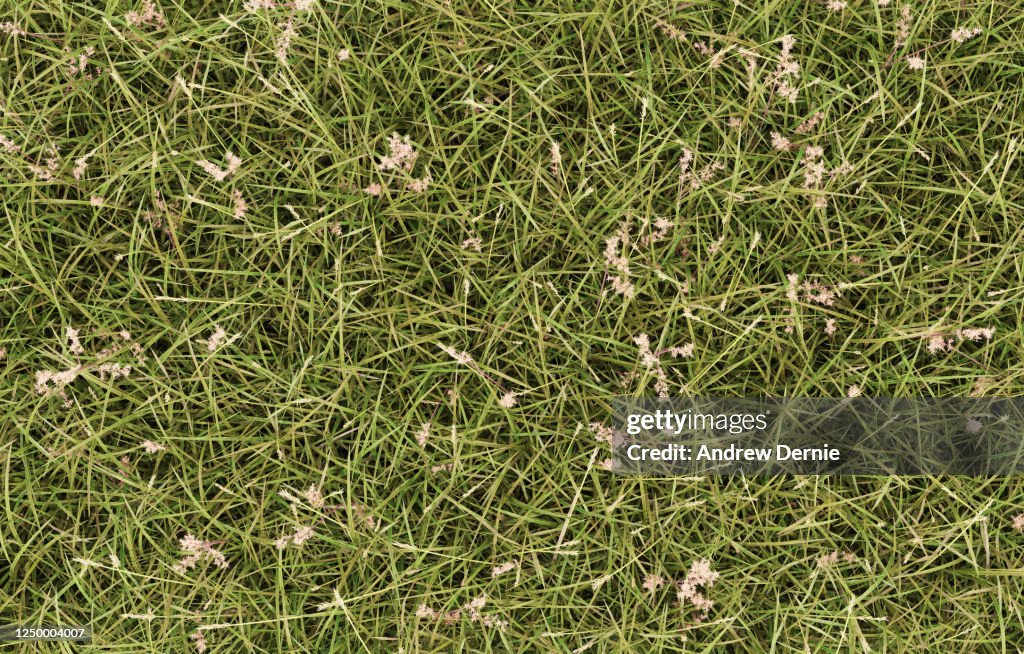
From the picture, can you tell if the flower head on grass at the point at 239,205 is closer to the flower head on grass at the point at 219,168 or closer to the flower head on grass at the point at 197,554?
the flower head on grass at the point at 219,168

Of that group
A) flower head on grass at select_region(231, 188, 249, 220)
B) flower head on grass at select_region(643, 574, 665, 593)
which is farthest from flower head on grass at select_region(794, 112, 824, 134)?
flower head on grass at select_region(231, 188, 249, 220)

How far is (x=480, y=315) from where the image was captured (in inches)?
84.3

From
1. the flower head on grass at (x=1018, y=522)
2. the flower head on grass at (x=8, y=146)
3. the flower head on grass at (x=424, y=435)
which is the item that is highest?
the flower head on grass at (x=8, y=146)

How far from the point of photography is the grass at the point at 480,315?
2.12 m

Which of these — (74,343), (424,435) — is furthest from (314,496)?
(74,343)

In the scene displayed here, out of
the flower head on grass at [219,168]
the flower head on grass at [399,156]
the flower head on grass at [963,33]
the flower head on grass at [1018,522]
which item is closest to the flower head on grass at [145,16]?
the flower head on grass at [219,168]

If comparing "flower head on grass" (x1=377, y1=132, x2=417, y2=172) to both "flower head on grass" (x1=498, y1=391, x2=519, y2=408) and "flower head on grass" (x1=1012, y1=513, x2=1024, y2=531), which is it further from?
"flower head on grass" (x1=1012, y1=513, x2=1024, y2=531)

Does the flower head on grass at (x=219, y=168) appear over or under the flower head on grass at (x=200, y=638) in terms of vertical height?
over

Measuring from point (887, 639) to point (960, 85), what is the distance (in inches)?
68.3

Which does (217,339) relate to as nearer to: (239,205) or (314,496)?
(239,205)

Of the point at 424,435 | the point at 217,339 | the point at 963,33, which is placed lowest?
the point at 424,435

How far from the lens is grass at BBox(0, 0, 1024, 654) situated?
6.96 feet

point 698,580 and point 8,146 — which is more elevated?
point 8,146

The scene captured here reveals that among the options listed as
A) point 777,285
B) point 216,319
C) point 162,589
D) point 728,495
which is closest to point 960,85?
point 777,285
